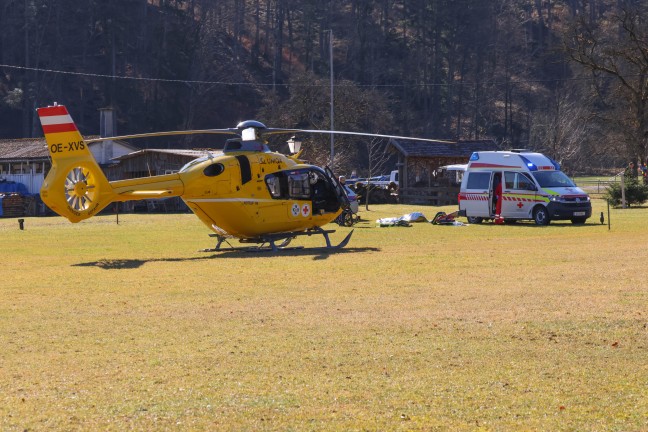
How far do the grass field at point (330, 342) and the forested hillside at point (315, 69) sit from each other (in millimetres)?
60222

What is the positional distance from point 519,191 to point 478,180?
1.72 m

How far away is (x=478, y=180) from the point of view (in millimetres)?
35750

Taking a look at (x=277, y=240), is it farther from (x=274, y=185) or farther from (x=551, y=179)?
(x=551, y=179)

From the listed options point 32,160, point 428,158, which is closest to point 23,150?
point 32,160

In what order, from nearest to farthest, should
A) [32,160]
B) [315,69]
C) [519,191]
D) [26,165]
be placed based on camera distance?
1. [519,191]
2. [32,160]
3. [26,165]
4. [315,69]

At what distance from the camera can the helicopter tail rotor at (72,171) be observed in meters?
22.8

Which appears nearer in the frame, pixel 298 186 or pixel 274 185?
pixel 274 185

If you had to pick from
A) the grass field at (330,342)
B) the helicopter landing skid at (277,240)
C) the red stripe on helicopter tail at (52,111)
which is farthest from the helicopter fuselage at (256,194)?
the red stripe on helicopter tail at (52,111)

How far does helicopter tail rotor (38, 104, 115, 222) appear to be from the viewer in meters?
22.8

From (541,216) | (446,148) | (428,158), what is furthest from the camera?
(428,158)

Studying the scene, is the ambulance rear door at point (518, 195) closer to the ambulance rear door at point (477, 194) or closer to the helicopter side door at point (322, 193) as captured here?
the ambulance rear door at point (477, 194)

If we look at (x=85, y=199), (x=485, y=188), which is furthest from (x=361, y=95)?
(x=85, y=199)

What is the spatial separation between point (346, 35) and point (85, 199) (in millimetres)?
87989

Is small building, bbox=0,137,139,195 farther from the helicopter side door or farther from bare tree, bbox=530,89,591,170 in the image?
the helicopter side door
